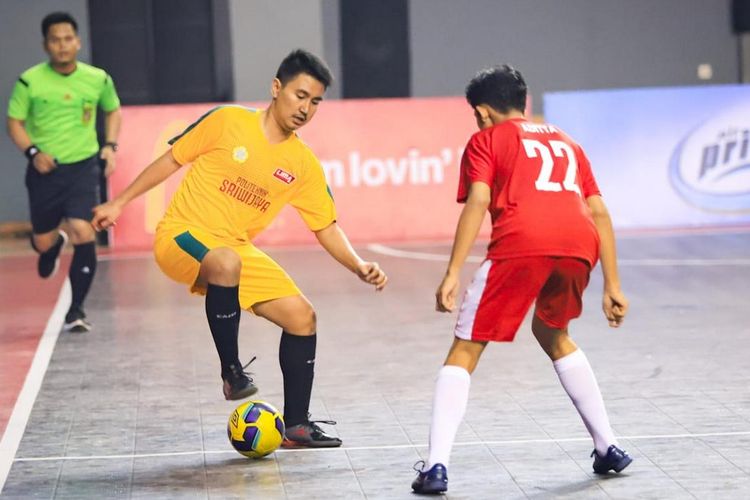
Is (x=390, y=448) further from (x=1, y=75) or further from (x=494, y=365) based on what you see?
(x=1, y=75)

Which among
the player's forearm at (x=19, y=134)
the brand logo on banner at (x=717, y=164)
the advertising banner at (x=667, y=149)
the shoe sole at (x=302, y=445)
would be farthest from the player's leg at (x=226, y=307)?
the brand logo on banner at (x=717, y=164)

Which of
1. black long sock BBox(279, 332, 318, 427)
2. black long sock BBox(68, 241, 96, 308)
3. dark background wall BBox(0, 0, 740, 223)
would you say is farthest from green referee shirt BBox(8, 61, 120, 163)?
dark background wall BBox(0, 0, 740, 223)

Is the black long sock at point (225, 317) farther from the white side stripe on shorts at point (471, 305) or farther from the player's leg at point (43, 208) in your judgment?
the player's leg at point (43, 208)

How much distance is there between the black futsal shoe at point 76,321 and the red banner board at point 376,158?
5377 mm

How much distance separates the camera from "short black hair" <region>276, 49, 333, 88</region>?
22.3 feet

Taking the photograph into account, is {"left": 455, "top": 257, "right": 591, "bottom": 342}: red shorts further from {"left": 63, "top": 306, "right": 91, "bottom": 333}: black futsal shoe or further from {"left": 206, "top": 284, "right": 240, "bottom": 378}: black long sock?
{"left": 63, "top": 306, "right": 91, "bottom": 333}: black futsal shoe

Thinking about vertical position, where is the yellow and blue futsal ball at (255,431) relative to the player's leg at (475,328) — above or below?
below

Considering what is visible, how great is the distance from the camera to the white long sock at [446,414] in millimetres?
5973

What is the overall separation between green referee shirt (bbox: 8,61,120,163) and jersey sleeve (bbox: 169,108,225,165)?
4.11 meters

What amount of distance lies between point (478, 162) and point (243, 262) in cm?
153

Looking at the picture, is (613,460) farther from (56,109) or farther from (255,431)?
(56,109)

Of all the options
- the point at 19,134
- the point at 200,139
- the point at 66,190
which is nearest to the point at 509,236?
the point at 200,139

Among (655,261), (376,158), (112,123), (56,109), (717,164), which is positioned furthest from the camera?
(717,164)

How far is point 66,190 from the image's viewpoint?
1096cm
